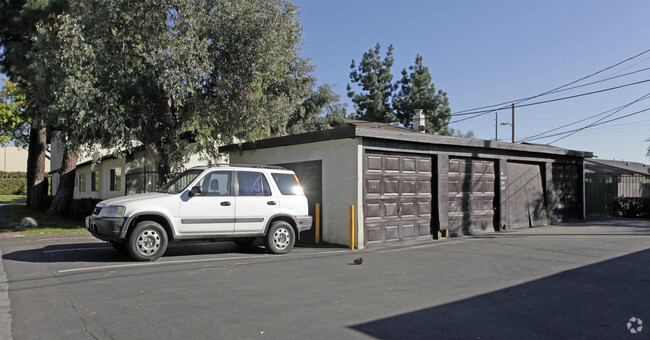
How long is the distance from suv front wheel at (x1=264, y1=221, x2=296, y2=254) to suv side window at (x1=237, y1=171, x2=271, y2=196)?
81cm

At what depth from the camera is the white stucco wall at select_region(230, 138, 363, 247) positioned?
11.2m

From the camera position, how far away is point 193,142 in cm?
1683

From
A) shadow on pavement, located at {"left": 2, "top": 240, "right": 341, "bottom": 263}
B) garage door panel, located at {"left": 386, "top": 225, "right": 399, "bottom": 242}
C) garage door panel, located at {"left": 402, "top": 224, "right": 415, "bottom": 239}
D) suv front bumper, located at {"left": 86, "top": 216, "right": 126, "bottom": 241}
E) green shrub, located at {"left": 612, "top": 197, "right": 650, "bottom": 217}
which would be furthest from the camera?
green shrub, located at {"left": 612, "top": 197, "right": 650, "bottom": 217}

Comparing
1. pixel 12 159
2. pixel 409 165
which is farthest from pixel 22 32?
pixel 12 159

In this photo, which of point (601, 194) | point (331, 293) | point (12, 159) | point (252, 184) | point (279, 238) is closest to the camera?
point (331, 293)

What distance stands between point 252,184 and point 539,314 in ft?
21.4

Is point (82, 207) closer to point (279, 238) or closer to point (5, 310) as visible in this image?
point (279, 238)

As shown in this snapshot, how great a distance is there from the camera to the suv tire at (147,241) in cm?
862

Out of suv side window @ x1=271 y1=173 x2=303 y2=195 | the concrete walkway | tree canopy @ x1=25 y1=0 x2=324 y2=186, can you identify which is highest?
tree canopy @ x1=25 y1=0 x2=324 y2=186

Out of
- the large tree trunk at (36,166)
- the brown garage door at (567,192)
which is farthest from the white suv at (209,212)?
the large tree trunk at (36,166)

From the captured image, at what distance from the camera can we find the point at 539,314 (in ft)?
17.3

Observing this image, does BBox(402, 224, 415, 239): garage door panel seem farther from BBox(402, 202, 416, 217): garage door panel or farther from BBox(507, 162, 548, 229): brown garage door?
BBox(507, 162, 548, 229): brown garage door

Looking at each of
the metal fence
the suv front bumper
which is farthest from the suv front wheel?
the metal fence

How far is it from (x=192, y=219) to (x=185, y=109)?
6311mm
